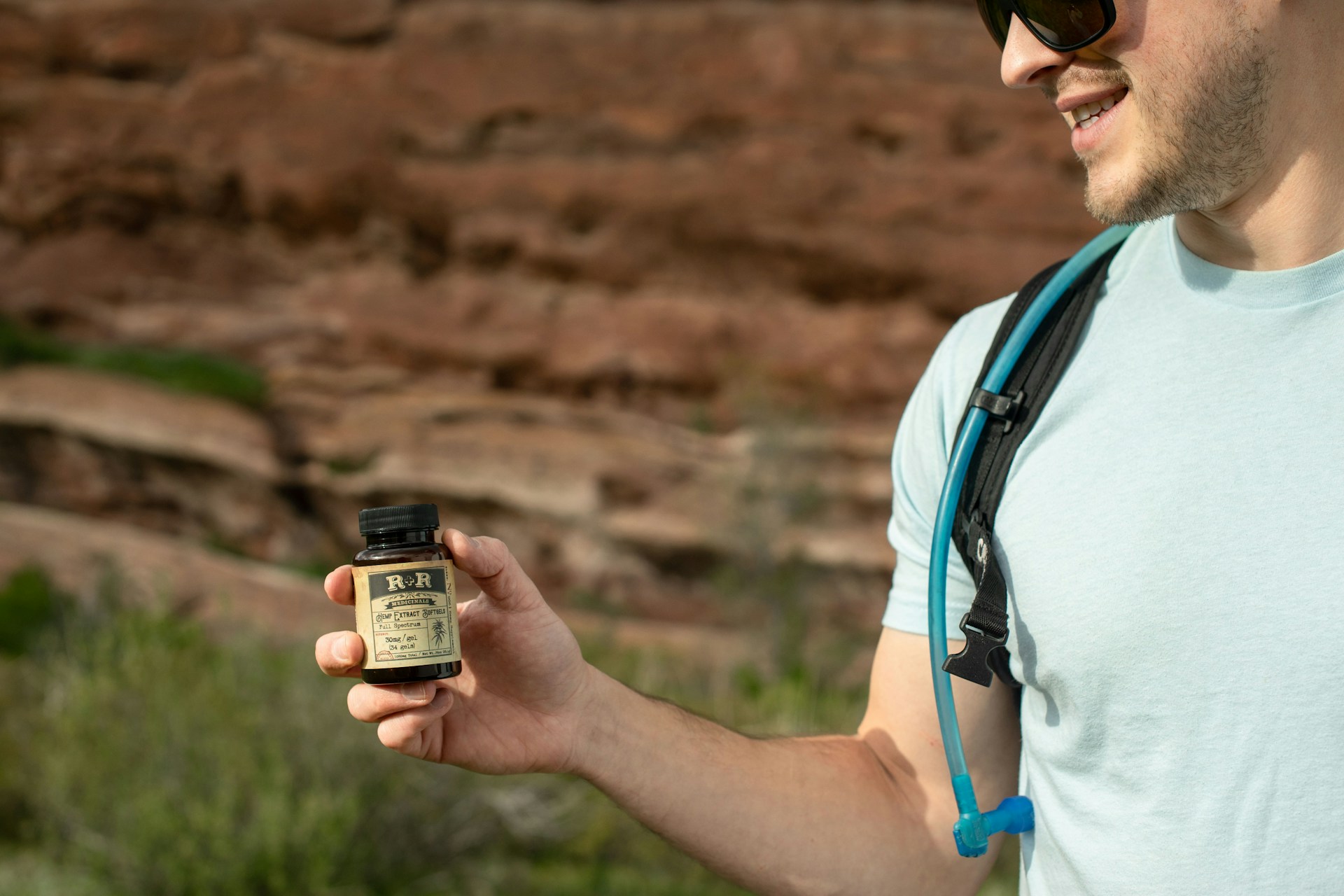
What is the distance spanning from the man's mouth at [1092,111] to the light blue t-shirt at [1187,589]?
0.64 feet

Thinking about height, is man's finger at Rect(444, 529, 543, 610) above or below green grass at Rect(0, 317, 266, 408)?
above

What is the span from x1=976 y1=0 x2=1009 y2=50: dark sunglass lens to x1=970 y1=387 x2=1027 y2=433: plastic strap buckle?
0.50 meters

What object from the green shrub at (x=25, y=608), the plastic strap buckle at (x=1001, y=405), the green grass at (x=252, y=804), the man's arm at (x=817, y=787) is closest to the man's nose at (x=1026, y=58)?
the plastic strap buckle at (x=1001, y=405)

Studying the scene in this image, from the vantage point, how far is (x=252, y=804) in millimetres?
5023

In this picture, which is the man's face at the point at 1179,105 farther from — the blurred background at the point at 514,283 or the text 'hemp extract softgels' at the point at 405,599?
the blurred background at the point at 514,283

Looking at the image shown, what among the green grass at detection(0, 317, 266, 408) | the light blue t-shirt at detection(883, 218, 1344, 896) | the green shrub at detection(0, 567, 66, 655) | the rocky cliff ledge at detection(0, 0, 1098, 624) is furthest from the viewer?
the green grass at detection(0, 317, 266, 408)

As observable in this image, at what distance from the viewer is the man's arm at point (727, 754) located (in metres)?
1.37

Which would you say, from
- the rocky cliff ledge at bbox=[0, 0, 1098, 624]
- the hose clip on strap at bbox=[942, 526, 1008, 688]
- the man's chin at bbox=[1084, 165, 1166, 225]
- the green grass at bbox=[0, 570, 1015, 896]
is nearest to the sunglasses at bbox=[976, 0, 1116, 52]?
the man's chin at bbox=[1084, 165, 1166, 225]

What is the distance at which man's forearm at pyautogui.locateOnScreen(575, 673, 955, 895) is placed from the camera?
4.75 feet

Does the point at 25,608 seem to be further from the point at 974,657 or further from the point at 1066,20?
the point at 1066,20

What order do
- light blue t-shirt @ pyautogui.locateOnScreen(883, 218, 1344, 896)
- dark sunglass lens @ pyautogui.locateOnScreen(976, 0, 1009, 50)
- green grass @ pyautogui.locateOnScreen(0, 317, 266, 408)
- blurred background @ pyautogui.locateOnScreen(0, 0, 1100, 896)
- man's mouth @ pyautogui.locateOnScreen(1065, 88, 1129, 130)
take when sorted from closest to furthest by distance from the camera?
1. light blue t-shirt @ pyautogui.locateOnScreen(883, 218, 1344, 896)
2. man's mouth @ pyautogui.locateOnScreen(1065, 88, 1129, 130)
3. dark sunglass lens @ pyautogui.locateOnScreen(976, 0, 1009, 50)
4. blurred background @ pyautogui.locateOnScreen(0, 0, 1100, 896)
5. green grass @ pyautogui.locateOnScreen(0, 317, 266, 408)

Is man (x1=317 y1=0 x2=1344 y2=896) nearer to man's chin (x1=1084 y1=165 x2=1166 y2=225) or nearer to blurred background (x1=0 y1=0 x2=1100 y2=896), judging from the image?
man's chin (x1=1084 y1=165 x2=1166 y2=225)

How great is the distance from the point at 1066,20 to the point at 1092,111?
0.13 metres

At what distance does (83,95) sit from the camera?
11.1 m
